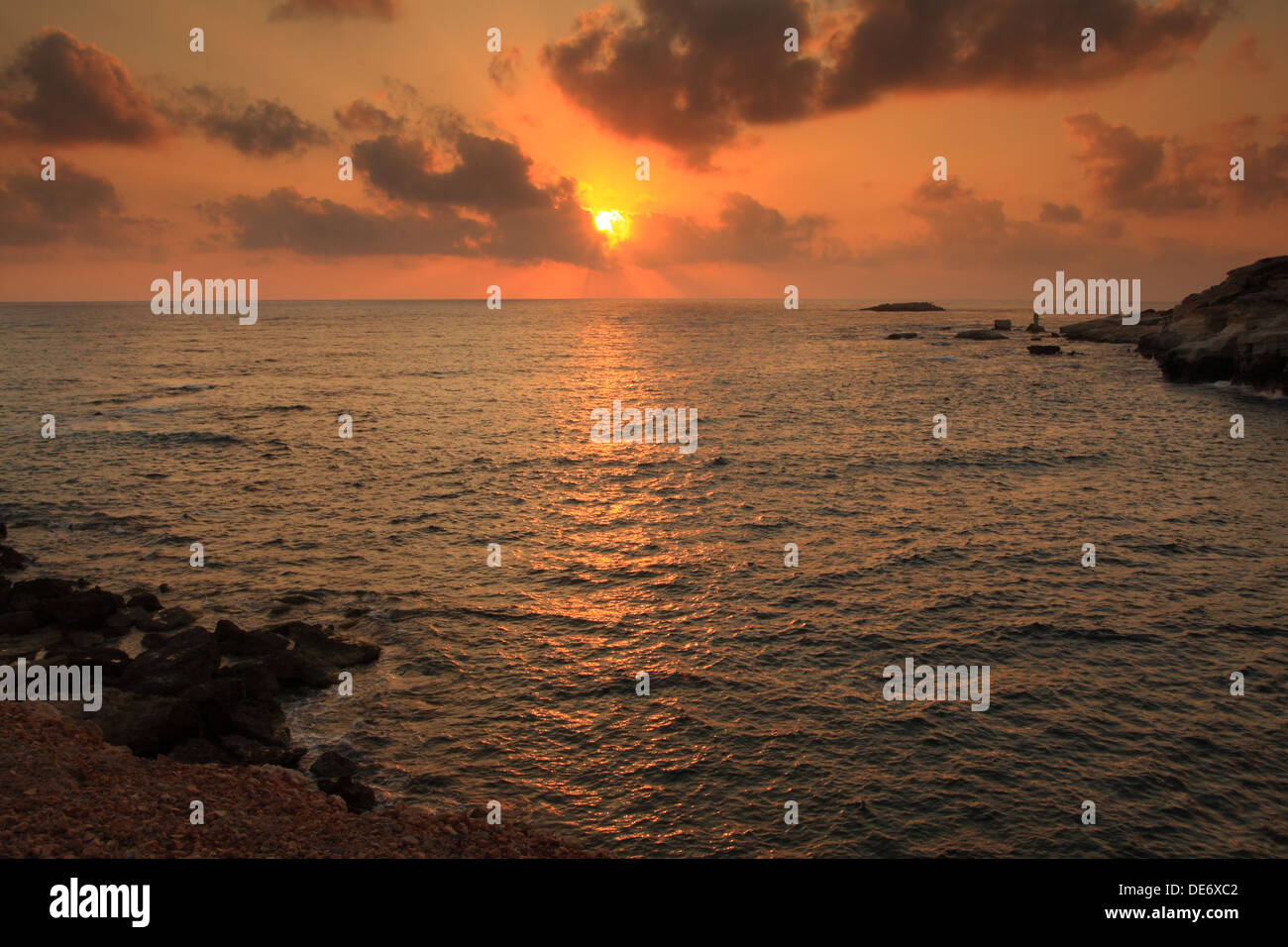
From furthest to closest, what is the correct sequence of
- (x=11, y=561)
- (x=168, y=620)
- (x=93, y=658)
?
(x=11, y=561), (x=168, y=620), (x=93, y=658)

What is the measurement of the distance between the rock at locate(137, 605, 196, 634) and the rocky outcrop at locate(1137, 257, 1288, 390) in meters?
84.6

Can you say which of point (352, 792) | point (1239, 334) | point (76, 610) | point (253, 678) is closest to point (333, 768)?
point (352, 792)

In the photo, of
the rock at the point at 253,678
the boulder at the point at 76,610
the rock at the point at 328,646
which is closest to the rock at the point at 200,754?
the rock at the point at 253,678

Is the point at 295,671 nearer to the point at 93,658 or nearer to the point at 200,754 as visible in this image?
the point at 200,754

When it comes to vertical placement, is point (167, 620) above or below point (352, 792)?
above

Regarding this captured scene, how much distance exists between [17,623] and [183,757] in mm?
11721

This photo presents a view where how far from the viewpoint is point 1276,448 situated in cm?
4941

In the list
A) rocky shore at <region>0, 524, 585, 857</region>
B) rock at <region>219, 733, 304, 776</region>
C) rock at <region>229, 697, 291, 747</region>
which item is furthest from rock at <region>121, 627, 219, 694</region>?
rock at <region>219, 733, 304, 776</region>

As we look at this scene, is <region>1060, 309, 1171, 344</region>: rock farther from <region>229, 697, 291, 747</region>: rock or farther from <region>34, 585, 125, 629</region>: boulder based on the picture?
<region>34, 585, 125, 629</region>: boulder

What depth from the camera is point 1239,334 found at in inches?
2950

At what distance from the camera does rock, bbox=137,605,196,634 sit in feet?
80.7

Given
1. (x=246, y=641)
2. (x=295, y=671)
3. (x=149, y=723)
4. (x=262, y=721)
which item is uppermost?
(x=246, y=641)
